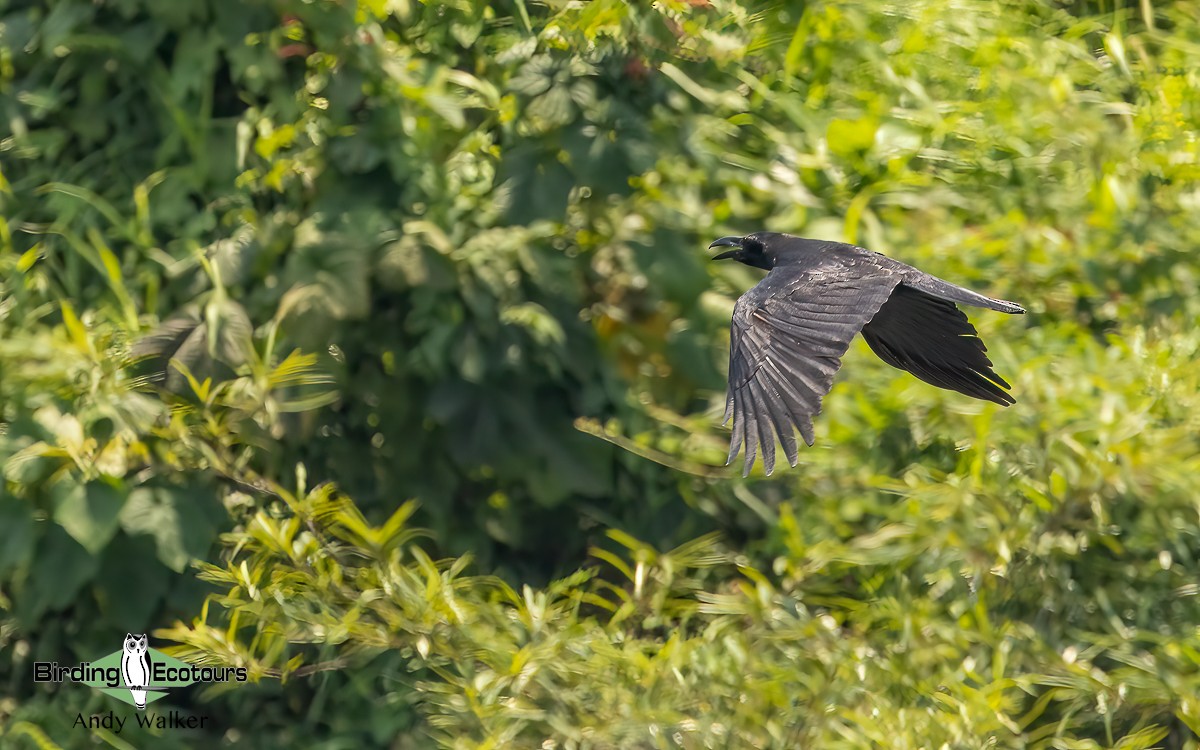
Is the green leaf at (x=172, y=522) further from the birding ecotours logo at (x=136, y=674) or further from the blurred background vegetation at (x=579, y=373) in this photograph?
the birding ecotours logo at (x=136, y=674)

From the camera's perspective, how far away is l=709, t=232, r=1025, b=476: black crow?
204 centimetres

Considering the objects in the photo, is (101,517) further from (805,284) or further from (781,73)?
(781,73)

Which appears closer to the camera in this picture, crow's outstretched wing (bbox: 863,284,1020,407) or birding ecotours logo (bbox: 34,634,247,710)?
crow's outstretched wing (bbox: 863,284,1020,407)

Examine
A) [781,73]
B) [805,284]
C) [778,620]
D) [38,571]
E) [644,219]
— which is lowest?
[38,571]

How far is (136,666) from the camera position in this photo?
3.13 metres

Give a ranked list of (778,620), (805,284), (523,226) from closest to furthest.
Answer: (805,284) → (778,620) → (523,226)

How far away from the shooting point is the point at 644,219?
349 centimetres

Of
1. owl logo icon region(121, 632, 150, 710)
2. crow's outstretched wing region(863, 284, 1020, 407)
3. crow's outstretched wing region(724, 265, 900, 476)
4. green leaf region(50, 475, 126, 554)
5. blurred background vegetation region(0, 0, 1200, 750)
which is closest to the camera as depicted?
crow's outstretched wing region(724, 265, 900, 476)

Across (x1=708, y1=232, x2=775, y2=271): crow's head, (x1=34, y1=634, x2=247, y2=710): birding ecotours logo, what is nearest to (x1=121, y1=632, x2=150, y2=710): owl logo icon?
(x1=34, y1=634, x2=247, y2=710): birding ecotours logo

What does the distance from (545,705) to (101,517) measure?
955 mm

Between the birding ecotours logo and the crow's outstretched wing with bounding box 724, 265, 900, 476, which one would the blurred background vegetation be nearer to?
the birding ecotours logo

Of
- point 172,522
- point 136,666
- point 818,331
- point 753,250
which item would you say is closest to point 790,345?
point 818,331

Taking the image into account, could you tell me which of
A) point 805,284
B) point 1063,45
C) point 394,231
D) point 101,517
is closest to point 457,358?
point 394,231

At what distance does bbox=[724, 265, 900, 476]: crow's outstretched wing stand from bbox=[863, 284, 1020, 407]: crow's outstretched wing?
282 mm
